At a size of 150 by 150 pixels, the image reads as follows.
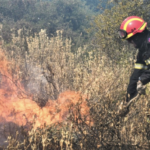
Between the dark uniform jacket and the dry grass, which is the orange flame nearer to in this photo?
the dry grass

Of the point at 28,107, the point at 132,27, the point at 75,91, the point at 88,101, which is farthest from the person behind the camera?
the point at 28,107

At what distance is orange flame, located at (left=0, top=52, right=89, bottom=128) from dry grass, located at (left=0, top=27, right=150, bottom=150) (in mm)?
218

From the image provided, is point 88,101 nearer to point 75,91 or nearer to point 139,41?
point 75,91

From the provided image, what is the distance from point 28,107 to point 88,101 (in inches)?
87.1

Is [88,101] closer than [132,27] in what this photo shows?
Yes

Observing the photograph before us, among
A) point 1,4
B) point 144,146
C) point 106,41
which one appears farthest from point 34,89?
point 1,4

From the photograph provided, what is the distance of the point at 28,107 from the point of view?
455 centimetres

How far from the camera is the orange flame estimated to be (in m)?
3.69

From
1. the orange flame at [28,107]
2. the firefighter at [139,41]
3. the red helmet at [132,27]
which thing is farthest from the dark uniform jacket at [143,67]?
the orange flame at [28,107]

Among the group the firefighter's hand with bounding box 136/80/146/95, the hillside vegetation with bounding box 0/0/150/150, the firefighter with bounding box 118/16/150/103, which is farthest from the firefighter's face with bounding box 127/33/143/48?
the hillside vegetation with bounding box 0/0/150/150

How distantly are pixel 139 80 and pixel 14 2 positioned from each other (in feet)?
75.1

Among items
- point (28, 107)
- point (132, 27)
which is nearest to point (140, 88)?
point (132, 27)

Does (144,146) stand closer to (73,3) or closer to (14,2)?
(14,2)

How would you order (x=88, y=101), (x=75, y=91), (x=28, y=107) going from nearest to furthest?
(x=88, y=101), (x=75, y=91), (x=28, y=107)
